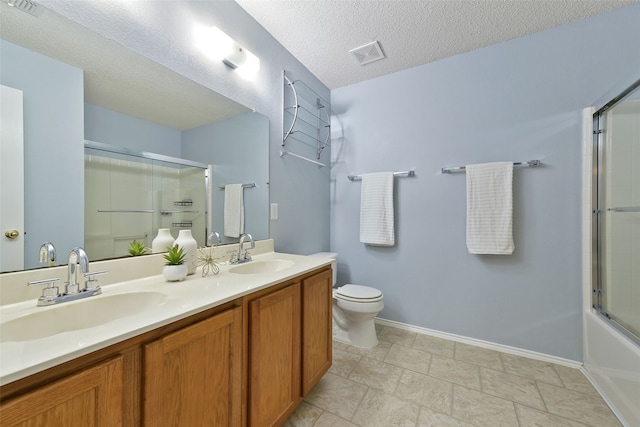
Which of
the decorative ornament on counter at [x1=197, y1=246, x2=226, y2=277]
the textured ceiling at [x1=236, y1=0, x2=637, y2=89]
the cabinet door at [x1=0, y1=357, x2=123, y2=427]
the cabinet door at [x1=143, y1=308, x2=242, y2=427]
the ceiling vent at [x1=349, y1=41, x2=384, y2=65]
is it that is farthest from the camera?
the ceiling vent at [x1=349, y1=41, x2=384, y2=65]

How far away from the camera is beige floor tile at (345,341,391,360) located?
183 cm

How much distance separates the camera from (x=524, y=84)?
6.06 feet

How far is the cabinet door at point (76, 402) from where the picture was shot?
457 mm

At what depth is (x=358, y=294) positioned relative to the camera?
75.6 inches

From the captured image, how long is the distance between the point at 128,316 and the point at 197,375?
0.95 feet

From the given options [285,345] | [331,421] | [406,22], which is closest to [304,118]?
[406,22]

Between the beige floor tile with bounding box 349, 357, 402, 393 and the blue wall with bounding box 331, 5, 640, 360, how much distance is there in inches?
26.1

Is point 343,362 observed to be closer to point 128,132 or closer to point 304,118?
point 128,132

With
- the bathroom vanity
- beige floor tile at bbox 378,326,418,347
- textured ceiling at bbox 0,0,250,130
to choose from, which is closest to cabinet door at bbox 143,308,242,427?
the bathroom vanity

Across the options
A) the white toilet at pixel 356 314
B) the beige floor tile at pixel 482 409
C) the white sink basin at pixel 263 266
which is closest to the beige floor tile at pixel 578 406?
the beige floor tile at pixel 482 409

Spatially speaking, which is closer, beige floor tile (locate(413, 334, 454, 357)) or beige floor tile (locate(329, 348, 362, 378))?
beige floor tile (locate(329, 348, 362, 378))

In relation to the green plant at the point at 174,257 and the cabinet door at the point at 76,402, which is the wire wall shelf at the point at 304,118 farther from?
the cabinet door at the point at 76,402

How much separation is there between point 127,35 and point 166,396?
1.40 metres

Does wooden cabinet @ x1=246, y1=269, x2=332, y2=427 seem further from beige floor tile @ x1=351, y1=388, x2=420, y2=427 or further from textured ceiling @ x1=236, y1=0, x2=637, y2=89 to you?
textured ceiling @ x1=236, y1=0, x2=637, y2=89
